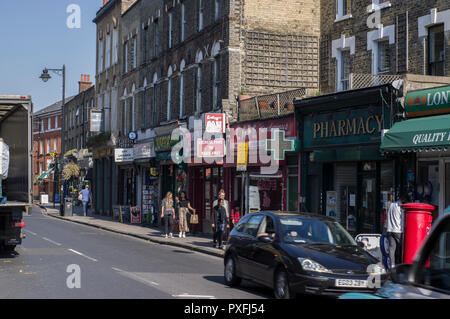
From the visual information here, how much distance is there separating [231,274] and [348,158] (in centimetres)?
849

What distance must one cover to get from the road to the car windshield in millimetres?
1175

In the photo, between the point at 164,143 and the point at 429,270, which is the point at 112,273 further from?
the point at 164,143

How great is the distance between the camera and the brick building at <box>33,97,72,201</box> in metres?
81.2

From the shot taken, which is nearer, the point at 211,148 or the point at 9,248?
the point at 9,248

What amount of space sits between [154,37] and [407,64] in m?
20.4

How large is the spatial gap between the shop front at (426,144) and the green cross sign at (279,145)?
5222mm

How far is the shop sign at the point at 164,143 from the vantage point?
32.6 meters

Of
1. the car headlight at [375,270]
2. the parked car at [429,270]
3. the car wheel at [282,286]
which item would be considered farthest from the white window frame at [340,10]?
the parked car at [429,270]

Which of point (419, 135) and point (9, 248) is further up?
point (419, 135)

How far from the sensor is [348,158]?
814 inches

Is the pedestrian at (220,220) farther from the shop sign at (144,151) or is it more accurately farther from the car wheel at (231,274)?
the shop sign at (144,151)

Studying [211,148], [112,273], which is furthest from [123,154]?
[112,273]
